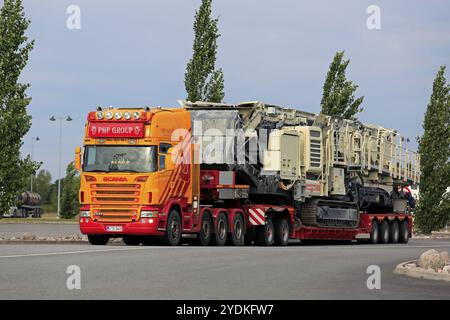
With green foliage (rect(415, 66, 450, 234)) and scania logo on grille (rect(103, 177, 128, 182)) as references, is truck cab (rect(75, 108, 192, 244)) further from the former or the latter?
green foliage (rect(415, 66, 450, 234))

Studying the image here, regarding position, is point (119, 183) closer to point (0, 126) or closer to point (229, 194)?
point (229, 194)

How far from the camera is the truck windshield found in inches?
1129

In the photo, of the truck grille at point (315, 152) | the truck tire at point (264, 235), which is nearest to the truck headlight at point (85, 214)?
the truck tire at point (264, 235)

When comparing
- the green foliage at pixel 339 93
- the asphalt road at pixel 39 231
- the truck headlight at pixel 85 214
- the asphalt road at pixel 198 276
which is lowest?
the asphalt road at pixel 198 276

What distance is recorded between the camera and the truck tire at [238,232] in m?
31.7

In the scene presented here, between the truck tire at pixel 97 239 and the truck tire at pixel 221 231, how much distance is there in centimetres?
326

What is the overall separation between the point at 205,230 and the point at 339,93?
26.3 metres

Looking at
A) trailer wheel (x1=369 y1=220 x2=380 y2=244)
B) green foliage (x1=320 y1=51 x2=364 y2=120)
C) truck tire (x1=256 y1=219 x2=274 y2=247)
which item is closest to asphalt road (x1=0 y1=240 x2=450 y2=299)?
truck tire (x1=256 y1=219 x2=274 y2=247)

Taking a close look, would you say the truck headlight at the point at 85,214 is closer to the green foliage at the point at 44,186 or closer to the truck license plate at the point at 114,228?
the truck license plate at the point at 114,228

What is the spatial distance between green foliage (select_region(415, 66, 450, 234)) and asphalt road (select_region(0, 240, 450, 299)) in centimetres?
3263
